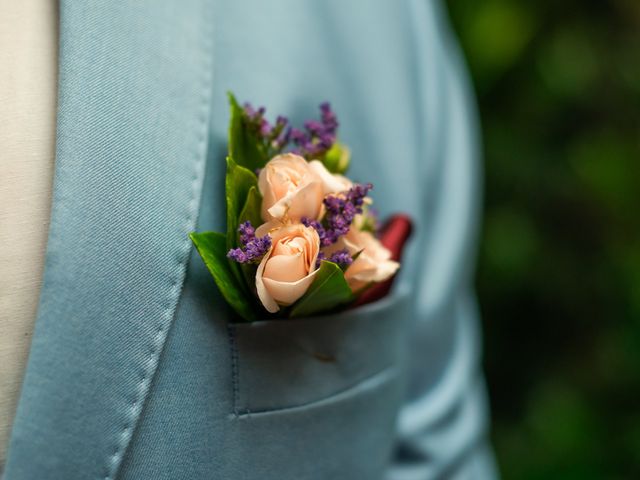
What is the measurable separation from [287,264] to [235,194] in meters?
0.07

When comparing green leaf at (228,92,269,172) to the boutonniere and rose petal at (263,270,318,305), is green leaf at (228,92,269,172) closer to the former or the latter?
the boutonniere

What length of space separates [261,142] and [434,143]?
1.29 feet

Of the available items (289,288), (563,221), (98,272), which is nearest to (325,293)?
(289,288)

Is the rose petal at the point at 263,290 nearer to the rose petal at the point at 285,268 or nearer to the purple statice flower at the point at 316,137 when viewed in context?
the rose petal at the point at 285,268

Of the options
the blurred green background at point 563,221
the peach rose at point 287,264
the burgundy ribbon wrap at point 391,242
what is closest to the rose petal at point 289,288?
the peach rose at point 287,264

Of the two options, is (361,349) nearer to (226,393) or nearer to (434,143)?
(226,393)

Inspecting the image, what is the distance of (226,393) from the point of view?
481mm

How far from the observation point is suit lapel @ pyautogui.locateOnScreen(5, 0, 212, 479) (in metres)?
0.44

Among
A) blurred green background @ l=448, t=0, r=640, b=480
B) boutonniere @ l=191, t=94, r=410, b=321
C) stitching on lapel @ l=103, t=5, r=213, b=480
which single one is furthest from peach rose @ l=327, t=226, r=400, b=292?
blurred green background @ l=448, t=0, r=640, b=480

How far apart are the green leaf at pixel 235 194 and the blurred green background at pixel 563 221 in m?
0.93

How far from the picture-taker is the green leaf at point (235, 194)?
0.44 metres

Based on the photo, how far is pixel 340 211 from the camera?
0.45 m

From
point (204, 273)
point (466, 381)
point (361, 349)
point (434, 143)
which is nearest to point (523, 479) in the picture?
point (466, 381)

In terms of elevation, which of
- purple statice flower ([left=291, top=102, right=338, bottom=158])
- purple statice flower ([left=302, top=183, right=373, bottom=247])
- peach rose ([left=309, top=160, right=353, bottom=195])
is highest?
purple statice flower ([left=291, top=102, right=338, bottom=158])
